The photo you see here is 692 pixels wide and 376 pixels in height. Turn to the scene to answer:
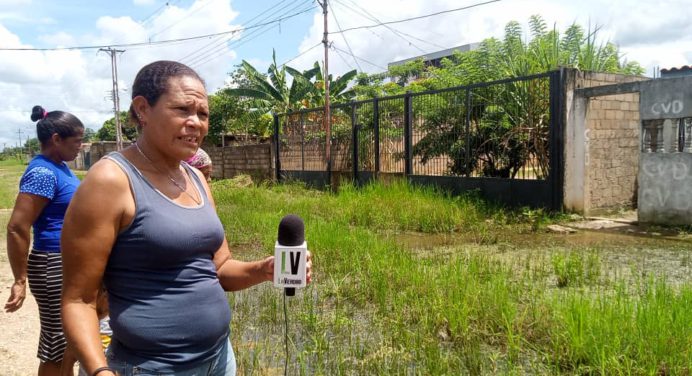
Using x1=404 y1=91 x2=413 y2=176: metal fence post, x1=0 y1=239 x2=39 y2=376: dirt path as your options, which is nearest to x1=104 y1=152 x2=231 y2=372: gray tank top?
x1=0 y1=239 x2=39 y2=376: dirt path

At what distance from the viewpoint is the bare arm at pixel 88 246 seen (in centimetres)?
140

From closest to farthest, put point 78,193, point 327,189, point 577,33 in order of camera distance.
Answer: point 78,193, point 577,33, point 327,189

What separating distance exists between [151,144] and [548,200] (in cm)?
864

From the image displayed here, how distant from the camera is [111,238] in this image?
4.69 feet

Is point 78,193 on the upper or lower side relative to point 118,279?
upper

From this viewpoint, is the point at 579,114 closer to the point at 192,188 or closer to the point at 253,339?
the point at 253,339

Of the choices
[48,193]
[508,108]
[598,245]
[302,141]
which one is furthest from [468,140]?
[48,193]

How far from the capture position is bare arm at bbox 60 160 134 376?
140 centimetres

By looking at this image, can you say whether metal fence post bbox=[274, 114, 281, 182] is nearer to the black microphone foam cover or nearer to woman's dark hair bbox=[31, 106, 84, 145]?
woman's dark hair bbox=[31, 106, 84, 145]

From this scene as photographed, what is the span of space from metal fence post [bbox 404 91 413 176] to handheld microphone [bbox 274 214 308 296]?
1039 centimetres

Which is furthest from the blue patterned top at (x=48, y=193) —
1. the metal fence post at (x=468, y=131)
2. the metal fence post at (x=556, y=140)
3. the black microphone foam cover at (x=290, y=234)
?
the metal fence post at (x=468, y=131)

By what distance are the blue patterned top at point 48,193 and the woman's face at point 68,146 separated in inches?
3.2

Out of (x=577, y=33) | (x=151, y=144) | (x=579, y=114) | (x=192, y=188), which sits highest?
(x=577, y=33)

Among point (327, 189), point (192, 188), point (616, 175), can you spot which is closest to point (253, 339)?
point (192, 188)
